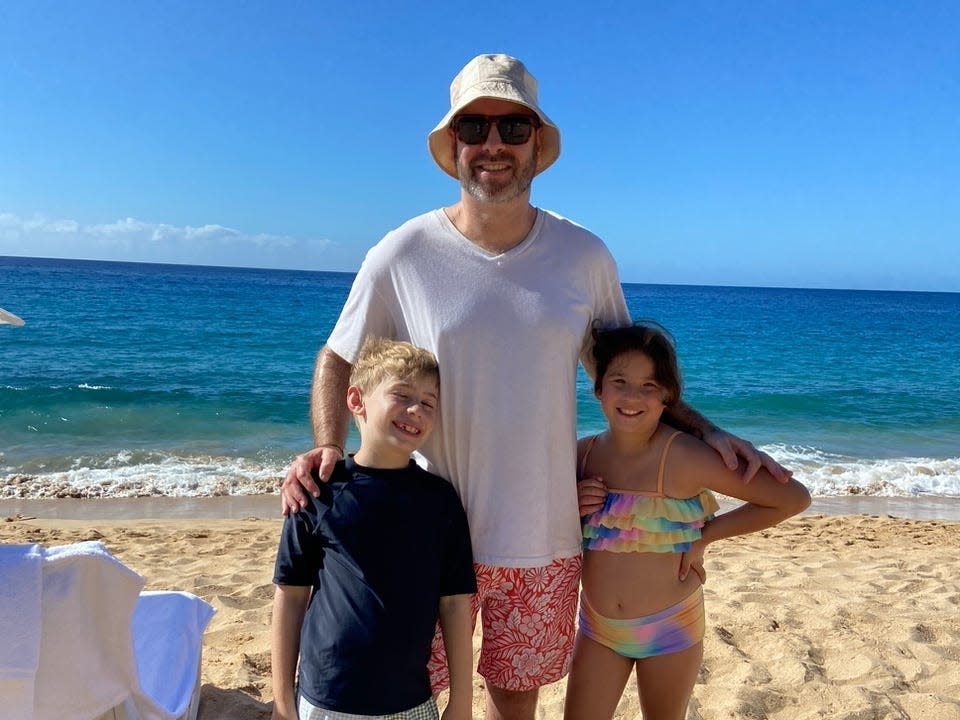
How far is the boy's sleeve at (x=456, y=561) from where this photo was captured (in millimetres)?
2113

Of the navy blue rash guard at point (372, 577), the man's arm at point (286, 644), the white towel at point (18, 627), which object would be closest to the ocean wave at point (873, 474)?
the navy blue rash guard at point (372, 577)

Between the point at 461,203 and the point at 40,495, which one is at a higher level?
the point at 461,203

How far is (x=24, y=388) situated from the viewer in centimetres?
1382

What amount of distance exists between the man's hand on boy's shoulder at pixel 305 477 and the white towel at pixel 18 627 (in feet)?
2.16

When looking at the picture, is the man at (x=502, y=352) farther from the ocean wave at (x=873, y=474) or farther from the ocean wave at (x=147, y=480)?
the ocean wave at (x=873, y=474)

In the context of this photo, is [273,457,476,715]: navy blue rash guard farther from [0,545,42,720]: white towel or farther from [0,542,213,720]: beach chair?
[0,545,42,720]: white towel

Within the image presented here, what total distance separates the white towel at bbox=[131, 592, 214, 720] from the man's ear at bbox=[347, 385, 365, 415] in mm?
1390

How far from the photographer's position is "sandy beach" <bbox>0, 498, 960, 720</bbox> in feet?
11.5

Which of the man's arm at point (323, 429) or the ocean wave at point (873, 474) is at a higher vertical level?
the man's arm at point (323, 429)

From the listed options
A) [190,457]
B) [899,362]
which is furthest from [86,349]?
[899,362]

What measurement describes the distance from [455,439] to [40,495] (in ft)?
25.0

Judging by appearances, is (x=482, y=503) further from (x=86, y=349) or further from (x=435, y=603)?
(x=86, y=349)

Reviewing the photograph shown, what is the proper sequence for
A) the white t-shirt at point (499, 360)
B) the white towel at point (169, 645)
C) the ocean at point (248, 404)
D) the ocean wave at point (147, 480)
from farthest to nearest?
the ocean at point (248, 404) < the ocean wave at point (147, 480) < the white towel at point (169, 645) < the white t-shirt at point (499, 360)

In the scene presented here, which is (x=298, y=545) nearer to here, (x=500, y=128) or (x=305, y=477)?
(x=305, y=477)
